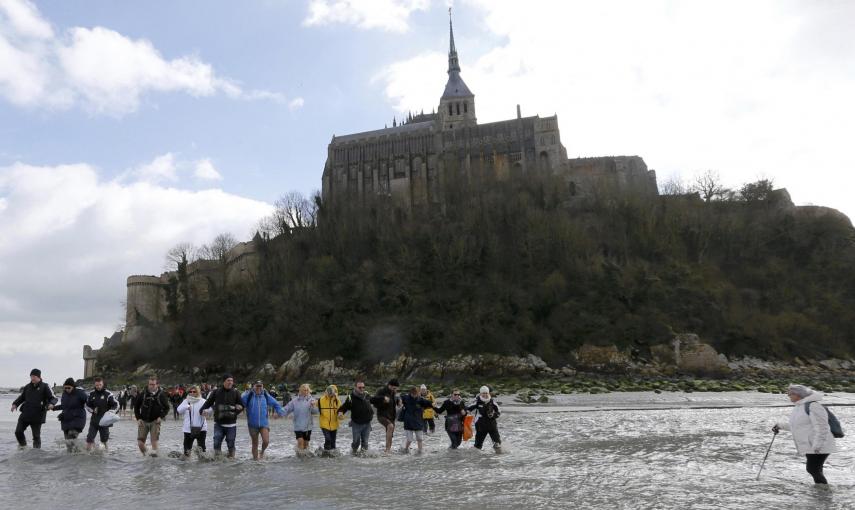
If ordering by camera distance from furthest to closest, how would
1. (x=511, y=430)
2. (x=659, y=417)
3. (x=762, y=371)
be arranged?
(x=762, y=371) → (x=659, y=417) → (x=511, y=430)

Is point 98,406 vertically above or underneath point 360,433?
Answer: above

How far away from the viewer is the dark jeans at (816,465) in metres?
8.87

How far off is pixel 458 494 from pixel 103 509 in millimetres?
4964

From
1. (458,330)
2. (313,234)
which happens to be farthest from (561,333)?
(313,234)

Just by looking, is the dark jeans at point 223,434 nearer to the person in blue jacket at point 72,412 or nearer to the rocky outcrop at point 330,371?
the person in blue jacket at point 72,412

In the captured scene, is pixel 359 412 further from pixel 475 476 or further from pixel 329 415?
pixel 475 476

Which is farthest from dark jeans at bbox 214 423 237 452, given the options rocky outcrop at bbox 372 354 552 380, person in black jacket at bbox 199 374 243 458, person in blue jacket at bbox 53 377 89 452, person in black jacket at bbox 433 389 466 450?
rocky outcrop at bbox 372 354 552 380

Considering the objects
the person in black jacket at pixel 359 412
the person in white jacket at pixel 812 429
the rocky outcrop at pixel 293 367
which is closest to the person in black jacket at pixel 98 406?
the person in black jacket at pixel 359 412

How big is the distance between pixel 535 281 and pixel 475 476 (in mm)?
54378

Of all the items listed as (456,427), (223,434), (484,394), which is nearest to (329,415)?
(223,434)

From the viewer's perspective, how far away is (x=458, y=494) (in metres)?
9.19

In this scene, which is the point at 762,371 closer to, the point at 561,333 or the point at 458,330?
the point at 561,333

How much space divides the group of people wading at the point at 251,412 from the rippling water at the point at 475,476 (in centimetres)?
48

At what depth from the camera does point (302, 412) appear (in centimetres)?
1309
